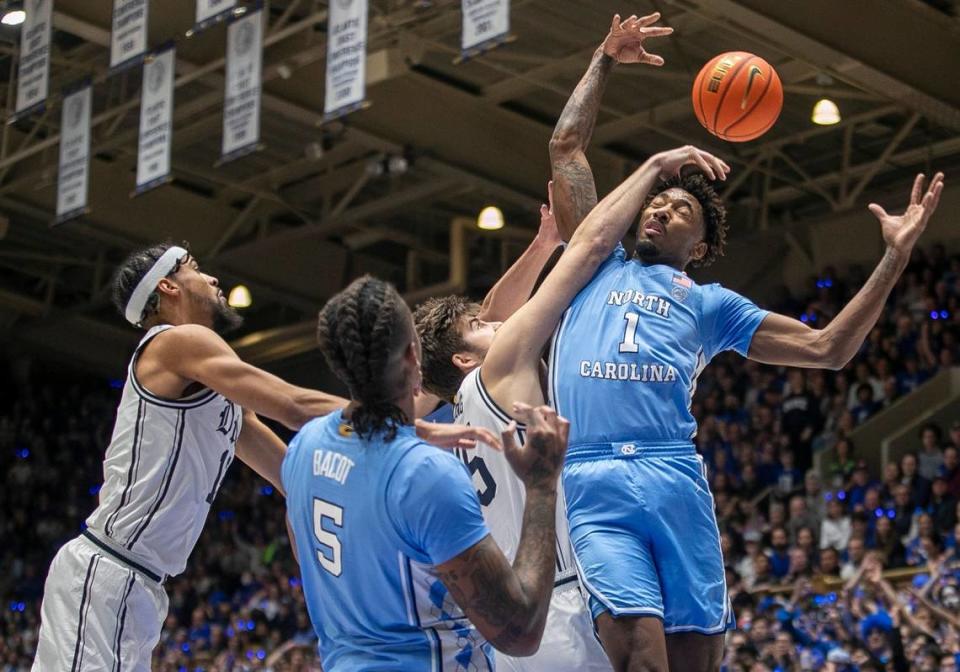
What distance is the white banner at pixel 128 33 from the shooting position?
15367 mm

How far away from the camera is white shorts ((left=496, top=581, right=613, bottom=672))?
5.25 m

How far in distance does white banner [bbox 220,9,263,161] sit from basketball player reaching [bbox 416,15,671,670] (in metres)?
10.0

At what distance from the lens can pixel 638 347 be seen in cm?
525

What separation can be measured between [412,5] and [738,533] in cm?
687

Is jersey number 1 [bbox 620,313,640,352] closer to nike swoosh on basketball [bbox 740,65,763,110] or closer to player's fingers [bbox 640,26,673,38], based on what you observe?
player's fingers [bbox 640,26,673,38]

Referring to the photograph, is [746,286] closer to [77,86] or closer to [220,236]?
[220,236]

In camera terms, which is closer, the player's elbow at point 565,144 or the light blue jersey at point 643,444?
the light blue jersey at point 643,444

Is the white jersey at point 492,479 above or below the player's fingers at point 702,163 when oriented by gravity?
below

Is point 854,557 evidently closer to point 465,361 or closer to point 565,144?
point 565,144

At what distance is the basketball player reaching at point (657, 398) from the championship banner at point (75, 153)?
40.6ft

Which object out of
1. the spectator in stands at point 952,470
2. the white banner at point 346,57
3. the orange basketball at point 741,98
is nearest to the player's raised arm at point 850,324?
the orange basketball at point 741,98

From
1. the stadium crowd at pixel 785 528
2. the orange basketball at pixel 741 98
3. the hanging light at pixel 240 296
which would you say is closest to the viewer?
the orange basketball at pixel 741 98

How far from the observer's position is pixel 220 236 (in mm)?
25000

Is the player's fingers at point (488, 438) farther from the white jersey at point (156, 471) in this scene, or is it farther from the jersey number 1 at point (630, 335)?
the white jersey at point (156, 471)
